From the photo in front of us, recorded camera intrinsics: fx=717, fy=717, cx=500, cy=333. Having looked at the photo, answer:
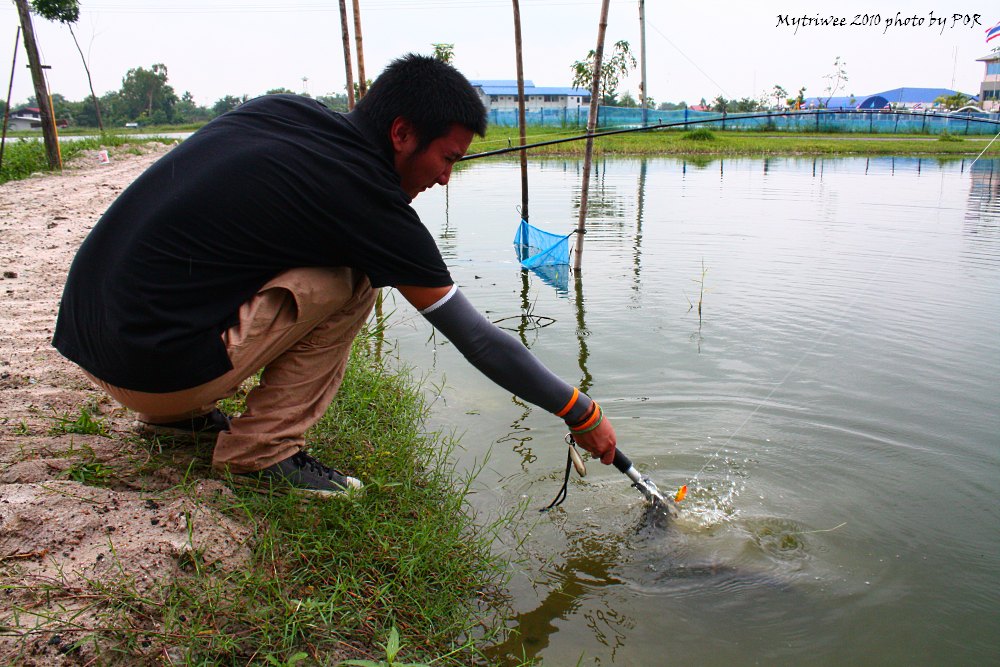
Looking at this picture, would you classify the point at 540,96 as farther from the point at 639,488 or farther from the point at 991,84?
the point at 639,488

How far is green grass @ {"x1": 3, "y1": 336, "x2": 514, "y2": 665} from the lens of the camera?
168 cm

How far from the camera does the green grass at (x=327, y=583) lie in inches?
66.1

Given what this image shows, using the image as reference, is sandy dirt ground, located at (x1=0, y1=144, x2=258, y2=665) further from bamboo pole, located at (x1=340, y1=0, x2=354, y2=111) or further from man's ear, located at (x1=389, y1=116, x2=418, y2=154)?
bamboo pole, located at (x1=340, y1=0, x2=354, y2=111)

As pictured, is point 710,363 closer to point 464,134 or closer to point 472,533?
point 472,533

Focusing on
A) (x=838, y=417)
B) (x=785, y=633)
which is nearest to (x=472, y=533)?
(x=785, y=633)

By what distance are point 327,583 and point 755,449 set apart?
100 inches

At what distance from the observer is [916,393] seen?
439 cm

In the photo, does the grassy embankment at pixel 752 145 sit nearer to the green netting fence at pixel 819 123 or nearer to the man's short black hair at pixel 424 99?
the green netting fence at pixel 819 123

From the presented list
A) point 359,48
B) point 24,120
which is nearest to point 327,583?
point 359,48

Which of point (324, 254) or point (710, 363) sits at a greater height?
point (324, 254)

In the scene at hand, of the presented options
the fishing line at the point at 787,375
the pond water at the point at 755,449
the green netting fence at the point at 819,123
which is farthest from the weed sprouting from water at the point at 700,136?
the fishing line at the point at 787,375

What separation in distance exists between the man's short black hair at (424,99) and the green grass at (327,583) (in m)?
1.19

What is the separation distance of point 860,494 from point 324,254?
271 centimetres

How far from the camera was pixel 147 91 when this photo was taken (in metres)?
74.6
